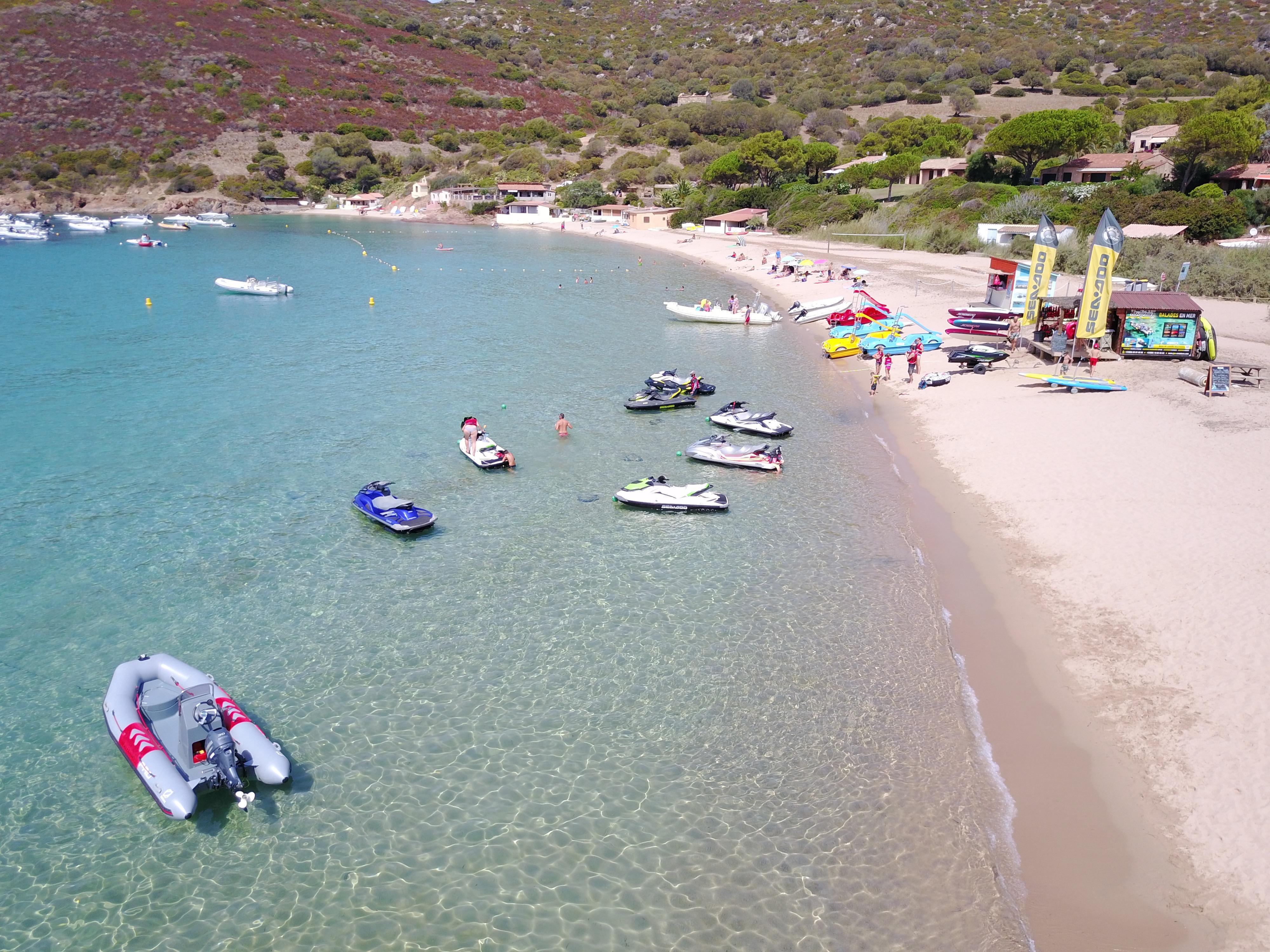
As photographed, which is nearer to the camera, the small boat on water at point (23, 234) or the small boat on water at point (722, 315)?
the small boat on water at point (722, 315)

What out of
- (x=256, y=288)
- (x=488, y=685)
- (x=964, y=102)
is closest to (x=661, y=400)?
(x=488, y=685)

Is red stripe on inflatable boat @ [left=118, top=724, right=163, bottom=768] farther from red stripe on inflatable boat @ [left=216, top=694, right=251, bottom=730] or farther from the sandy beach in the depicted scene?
the sandy beach

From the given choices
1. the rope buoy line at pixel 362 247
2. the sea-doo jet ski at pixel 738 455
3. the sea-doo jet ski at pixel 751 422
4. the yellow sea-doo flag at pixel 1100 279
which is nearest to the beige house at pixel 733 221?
the rope buoy line at pixel 362 247

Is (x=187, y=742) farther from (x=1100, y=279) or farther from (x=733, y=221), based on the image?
(x=733, y=221)

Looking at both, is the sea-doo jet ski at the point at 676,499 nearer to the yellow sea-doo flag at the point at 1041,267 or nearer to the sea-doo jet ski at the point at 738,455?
the sea-doo jet ski at the point at 738,455

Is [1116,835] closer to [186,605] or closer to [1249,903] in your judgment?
[1249,903]

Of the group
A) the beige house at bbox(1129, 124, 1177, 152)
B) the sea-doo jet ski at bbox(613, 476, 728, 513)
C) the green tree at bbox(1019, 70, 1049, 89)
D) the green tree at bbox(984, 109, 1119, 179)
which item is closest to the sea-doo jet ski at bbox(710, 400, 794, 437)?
the sea-doo jet ski at bbox(613, 476, 728, 513)
